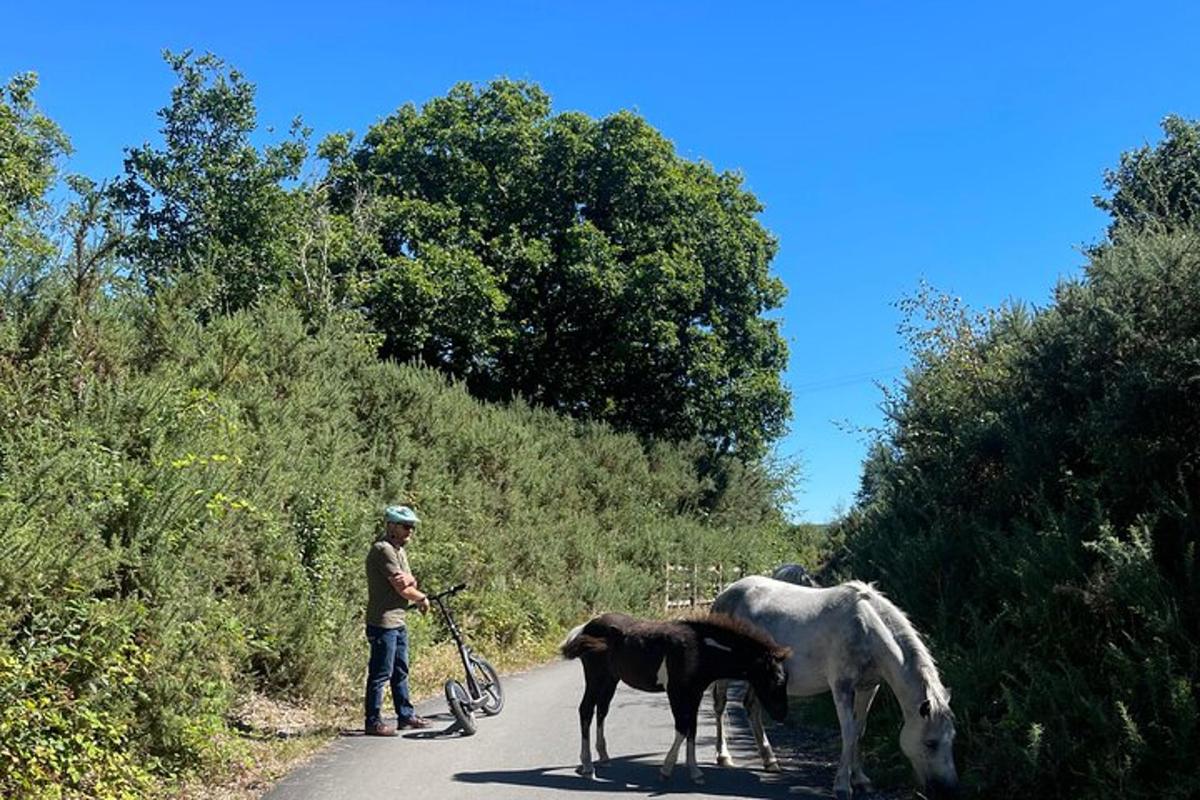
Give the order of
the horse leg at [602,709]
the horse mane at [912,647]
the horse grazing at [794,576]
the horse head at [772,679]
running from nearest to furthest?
the horse mane at [912,647] < the horse head at [772,679] < the horse leg at [602,709] < the horse grazing at [794,576]

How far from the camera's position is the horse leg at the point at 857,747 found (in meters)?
7.52

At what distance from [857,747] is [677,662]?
1638 mm

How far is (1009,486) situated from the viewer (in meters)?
9.23

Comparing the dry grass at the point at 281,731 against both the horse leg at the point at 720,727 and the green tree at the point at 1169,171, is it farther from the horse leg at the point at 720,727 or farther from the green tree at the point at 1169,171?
the green tree at the point at 1169,171

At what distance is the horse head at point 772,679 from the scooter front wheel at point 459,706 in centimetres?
340

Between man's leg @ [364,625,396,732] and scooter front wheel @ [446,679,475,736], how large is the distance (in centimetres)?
69

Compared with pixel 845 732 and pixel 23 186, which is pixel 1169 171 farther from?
pixel 23 186

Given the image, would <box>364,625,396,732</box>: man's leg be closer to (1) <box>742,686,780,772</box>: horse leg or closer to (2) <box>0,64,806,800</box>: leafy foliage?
(2) <box>0,64,806,800</box>: leafy foliage

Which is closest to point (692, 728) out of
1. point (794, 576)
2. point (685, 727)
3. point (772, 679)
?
point (685, 727)

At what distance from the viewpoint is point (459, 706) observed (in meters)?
9.70

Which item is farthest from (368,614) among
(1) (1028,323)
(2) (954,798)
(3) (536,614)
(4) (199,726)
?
(3) (536,614)

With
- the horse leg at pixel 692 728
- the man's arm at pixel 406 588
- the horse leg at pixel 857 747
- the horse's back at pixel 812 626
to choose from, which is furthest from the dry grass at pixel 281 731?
the horse leg at pixel 857 747

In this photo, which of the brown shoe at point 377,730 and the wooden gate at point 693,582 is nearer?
the brown shoe at point 377,730

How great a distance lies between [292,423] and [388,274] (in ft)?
43.0
